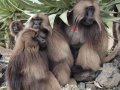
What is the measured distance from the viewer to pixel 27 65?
729cm

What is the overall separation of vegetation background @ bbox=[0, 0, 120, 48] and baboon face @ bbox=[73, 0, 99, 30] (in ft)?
0.69

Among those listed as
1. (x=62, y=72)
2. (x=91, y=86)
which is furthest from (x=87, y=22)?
(x=91, y=86)

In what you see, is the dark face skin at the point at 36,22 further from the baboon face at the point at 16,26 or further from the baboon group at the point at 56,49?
the baboon face at the point at 16,26

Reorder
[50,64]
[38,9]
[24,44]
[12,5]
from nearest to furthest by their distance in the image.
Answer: [24,44] < [50,64] < [38,9] < [12,5]

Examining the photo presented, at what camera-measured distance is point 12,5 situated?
A: 936cm

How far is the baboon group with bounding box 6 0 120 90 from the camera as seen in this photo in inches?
287

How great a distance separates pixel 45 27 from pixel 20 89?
3.24 feet

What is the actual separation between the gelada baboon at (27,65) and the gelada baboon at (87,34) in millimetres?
1070

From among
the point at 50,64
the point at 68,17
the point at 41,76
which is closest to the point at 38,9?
the point at 68,17

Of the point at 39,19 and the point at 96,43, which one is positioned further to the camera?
the point at 96,43

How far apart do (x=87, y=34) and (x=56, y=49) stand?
62cm

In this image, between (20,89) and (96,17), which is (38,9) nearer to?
(96,17)

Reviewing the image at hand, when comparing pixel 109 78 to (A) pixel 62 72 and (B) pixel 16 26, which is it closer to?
(A) pixel 62 72

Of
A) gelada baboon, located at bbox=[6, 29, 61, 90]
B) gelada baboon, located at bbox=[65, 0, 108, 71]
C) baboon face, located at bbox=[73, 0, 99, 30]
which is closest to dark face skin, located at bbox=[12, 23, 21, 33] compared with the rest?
gelada baboon, located at bbox=[65, 0, 108, 71]
